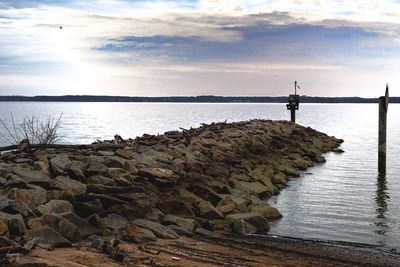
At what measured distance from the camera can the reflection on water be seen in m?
10.7

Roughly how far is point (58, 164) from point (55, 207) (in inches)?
80.8

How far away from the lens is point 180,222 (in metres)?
8.64

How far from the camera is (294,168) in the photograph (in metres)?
20.0

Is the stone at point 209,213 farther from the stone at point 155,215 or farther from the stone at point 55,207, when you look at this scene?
the stone at point 55,207

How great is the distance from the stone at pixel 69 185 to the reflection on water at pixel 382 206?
18.5 feet

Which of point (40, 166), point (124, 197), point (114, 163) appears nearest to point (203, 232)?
point (124, 197)

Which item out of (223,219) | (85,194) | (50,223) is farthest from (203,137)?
(50,223)

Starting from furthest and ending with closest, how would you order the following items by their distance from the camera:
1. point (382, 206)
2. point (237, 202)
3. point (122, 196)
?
point (382, 206), point (237, 202), point (122, 196)

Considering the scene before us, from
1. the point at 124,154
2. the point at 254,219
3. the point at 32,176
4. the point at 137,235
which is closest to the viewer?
the point at 137,235

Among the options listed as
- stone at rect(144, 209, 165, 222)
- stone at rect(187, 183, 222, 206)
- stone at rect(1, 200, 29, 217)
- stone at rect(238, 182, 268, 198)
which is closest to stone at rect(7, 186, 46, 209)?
A: stone at rect(1, 200, 29, 217)

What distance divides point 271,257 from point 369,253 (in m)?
2.23

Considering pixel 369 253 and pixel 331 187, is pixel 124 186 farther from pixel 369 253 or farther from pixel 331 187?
pixel 331 187

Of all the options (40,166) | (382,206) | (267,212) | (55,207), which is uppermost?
(40,166)

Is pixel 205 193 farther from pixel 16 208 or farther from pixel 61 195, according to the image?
pixel 16 208
